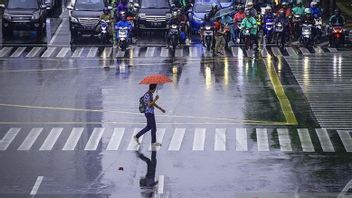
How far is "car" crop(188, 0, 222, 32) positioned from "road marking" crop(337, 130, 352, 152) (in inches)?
937

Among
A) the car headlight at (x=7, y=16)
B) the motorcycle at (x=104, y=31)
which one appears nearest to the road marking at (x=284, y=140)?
the motorcycle at (x=104, y=31)

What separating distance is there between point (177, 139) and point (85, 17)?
74.5 feet

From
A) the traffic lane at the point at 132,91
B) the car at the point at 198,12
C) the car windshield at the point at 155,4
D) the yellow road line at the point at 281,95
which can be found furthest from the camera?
the car at the point at 198,12

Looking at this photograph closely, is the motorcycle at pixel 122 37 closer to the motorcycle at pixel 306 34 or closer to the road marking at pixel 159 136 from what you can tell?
the motorcycle at pixel 306 34

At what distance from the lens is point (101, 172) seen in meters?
21.8

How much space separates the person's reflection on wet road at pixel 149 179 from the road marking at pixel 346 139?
14.5 feet

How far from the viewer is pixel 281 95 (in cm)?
3195

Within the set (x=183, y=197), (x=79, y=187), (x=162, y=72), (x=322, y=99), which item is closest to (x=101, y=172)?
(x=79, y=187)

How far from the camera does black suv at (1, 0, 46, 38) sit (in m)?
47.6

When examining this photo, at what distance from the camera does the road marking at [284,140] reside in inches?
948

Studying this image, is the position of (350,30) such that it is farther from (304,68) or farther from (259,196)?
(259,196)

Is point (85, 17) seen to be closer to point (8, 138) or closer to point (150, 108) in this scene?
point (8, 138)

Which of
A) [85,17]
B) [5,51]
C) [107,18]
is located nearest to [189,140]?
[5,51]

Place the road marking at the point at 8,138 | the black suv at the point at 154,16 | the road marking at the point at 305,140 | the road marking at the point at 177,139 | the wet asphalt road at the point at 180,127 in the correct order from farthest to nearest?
the black suv at the point at 154,16
the road marking at the point at 8,138
the road marking at the point at 177,139
the road marking at the point at 305,140
the wet asphalt road at the point at 180,127
